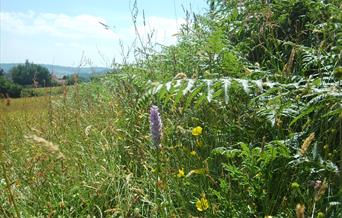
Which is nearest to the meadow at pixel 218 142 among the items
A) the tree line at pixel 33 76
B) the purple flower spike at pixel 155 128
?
the purple flower spike at pixel 155 128

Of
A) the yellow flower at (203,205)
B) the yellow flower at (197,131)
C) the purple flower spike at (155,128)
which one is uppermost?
the purple flower spike at (155,128)

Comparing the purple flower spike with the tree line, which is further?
the tree line

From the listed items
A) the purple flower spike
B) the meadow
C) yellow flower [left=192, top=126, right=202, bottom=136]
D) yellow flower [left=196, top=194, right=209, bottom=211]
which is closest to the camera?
the purple flower spike

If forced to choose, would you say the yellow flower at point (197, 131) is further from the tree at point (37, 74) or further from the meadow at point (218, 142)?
the tree at point (37, 74)

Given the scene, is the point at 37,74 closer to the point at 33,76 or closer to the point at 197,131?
the point at 33,76

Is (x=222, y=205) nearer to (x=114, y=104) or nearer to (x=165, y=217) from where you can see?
(x=165, y=217)

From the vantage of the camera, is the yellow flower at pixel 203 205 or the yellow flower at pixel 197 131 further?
the yellow flower at pixel 197 131

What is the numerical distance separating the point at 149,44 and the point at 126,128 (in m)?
1.17

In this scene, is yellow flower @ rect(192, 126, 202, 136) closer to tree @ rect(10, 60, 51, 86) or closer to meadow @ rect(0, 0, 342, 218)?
meadow @ rect(0, 0, 342, 218)

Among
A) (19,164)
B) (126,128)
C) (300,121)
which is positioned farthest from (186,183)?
(19,164)

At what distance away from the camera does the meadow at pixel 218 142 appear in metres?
1.71

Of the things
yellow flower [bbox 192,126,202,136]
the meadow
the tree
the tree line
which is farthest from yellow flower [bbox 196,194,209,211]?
the tree

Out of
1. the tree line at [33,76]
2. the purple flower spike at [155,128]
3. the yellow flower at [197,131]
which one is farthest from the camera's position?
the tree line at [33,76]

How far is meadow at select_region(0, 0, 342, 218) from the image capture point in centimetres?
171
